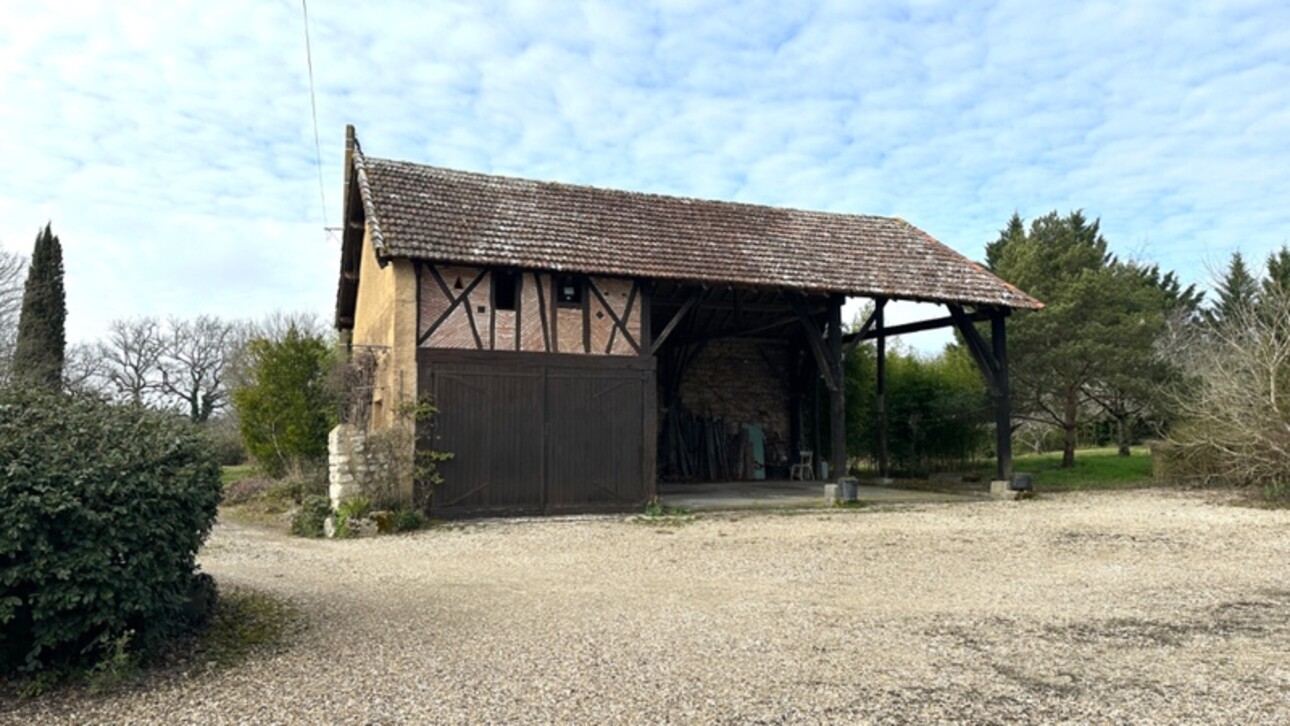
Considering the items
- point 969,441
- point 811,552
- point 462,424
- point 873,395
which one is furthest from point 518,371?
point 969,441

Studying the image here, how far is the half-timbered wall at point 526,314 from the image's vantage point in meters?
11.5

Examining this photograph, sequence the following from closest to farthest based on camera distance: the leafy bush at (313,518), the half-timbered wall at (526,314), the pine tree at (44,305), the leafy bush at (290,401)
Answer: the leafy bush at (313,518) < the half-timbered wall at (526,314) < the leafy bush at (290,401) < the pine tree at (44,305)

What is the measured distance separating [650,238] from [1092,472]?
11368 millimetres

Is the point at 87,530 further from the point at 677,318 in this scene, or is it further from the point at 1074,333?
the point at 1074,333

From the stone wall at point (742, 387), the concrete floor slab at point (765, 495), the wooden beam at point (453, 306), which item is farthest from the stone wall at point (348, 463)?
the stone wall at point (742, 387)

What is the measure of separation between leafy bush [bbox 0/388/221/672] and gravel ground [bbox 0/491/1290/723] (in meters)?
0.35

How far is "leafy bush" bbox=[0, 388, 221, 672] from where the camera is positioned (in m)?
3.89

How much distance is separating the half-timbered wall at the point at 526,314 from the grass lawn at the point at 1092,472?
935 centimetres

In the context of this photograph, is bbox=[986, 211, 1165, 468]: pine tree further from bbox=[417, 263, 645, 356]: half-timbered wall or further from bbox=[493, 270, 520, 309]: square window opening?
bbox=[493, 270, 520, 309]: square window opening

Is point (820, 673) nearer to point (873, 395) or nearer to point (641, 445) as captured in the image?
point (641, 445)

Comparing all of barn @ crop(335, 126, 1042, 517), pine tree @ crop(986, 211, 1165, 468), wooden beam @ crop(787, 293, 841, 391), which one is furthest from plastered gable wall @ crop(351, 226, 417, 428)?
pine tree @ crop(986, 211, 1165, 468)

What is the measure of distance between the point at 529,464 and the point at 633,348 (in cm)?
229

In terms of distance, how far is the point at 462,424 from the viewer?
11.4 meters

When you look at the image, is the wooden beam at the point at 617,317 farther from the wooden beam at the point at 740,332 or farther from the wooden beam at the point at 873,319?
the wooden beam at the point at 740,332
